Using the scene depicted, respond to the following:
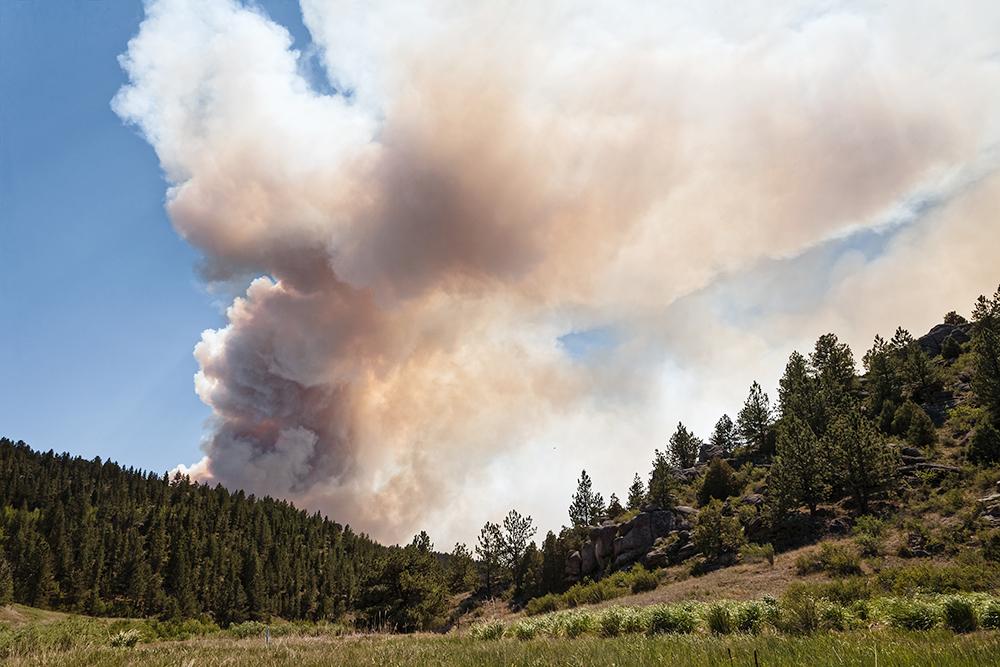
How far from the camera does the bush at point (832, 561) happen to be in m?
36.8

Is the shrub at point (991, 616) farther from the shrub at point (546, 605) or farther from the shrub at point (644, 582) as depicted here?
the shrub at point (546, 605)

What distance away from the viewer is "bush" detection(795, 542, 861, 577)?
1451 inches

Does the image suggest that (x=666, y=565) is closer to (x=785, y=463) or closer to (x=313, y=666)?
(x=785, y=463)

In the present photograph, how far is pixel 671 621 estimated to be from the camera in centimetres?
1588

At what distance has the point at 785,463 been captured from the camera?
56906 millimetres

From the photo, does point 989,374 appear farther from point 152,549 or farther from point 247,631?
point 152,549

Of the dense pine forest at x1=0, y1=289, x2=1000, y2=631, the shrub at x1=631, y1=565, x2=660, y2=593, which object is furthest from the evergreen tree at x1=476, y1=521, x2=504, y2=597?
the shrub at x1=631, y1=565, x2=660, y2=593

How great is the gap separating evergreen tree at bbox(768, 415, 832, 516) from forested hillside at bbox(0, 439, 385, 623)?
6343 centimetres

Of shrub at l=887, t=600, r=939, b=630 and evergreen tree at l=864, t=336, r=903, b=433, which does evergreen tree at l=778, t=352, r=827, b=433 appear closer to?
evergreen tree at l=864, t=336, r=903, b=433

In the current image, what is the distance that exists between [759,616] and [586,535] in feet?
257

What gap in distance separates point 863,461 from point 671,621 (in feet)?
155

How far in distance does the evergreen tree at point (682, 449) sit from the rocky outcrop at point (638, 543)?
112 ft

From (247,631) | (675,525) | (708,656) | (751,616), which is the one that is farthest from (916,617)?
(675,525)

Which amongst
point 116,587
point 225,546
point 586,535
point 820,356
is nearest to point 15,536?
point 116,587
